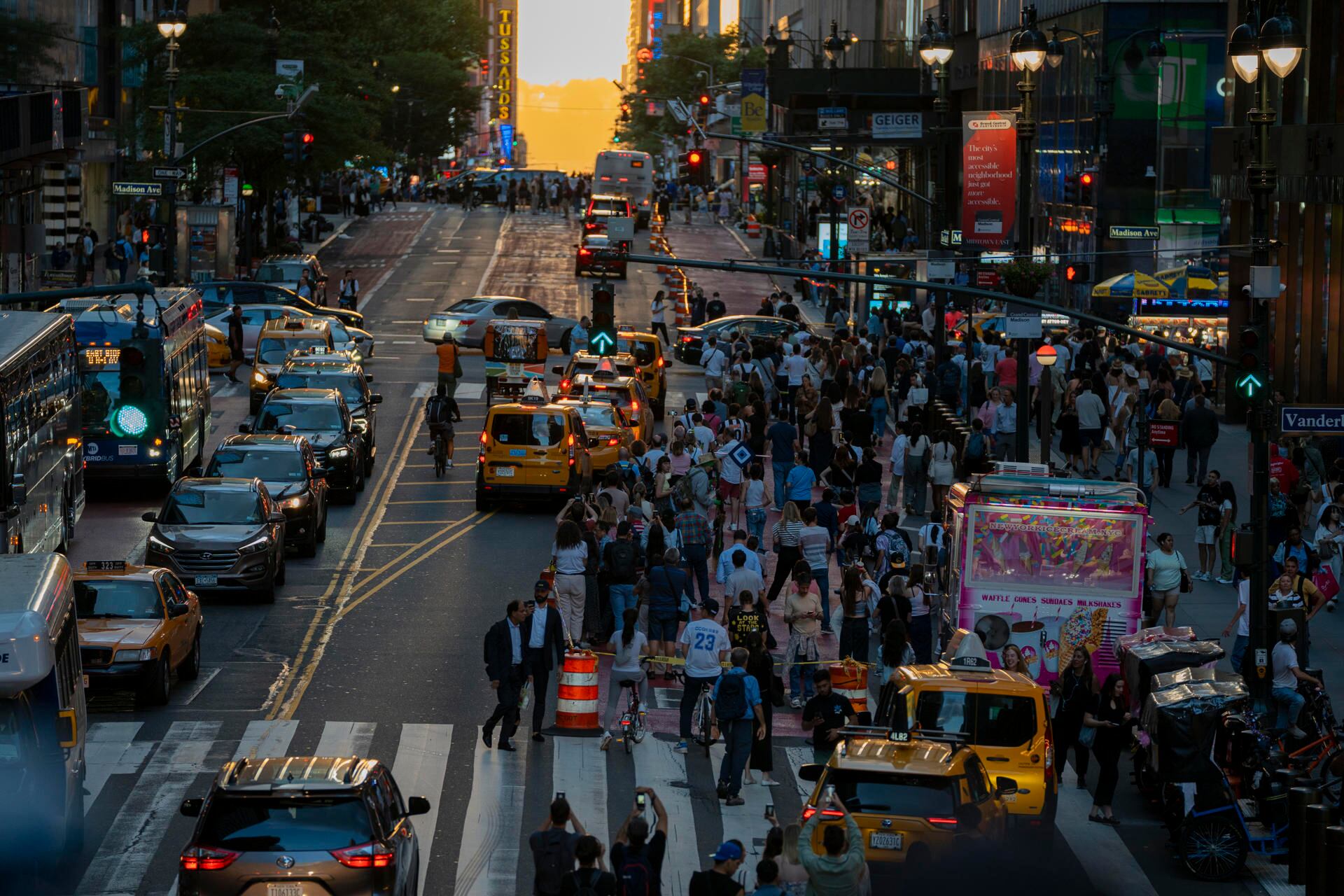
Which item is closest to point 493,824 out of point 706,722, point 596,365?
point 706,722

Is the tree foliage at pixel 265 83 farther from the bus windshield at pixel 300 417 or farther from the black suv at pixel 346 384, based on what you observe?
the bus windshield at pixel 300 417

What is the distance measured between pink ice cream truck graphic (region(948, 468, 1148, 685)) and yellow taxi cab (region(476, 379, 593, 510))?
470 inches

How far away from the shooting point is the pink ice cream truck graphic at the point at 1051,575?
2238 cm

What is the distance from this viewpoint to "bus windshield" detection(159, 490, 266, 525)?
27469 mm

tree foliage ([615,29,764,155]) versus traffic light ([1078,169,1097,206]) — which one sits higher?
tree foliage ([615,29,764,155])

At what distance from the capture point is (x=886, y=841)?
584 inches

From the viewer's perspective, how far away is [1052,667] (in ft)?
73.7

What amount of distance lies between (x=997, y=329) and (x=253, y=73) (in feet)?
120

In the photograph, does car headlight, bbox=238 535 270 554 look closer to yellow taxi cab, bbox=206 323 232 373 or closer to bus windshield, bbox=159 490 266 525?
bus windshield, bbox=159 490 266 525

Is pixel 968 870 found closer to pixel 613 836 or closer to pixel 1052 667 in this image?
pixel 613 836

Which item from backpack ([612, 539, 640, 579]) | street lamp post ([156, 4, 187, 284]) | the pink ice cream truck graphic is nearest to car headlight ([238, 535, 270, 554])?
backpack ([612, 539, 640, 579])

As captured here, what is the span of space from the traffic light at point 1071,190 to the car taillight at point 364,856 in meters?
36.4

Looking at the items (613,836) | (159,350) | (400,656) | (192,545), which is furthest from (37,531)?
(613,836)

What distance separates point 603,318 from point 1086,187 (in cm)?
2126
